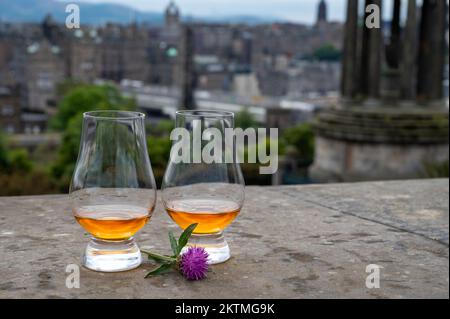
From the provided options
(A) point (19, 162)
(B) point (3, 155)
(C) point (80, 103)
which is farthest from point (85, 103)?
(A) point (19, 162)

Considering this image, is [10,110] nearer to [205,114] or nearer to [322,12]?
[205,114]

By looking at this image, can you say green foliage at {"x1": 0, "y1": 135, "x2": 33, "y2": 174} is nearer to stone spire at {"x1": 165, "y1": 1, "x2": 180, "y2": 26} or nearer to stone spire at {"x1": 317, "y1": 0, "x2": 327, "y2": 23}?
stone spire at {"x1": 165, "y1": 1, "x2": 180, "y2": 26}

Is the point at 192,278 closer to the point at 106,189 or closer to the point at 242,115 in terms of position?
the point at 106,189

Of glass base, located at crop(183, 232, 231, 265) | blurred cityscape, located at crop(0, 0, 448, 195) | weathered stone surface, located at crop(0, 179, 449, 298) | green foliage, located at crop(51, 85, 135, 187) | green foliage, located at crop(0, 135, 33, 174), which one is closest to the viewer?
weathered stone surface, located at crop(0, 179, 449, 298)

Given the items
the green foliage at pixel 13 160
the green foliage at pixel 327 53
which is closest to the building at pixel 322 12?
the green foliage at pixel 327 53

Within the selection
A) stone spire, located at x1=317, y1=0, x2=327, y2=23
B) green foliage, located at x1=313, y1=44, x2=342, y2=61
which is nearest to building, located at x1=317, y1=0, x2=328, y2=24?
stone spire, located at x1=317, y1=0, x2=327, y2=23

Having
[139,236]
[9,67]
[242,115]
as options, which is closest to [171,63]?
[9,67]

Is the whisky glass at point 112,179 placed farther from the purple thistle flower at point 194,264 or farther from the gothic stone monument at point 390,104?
the gothic stone monument at point 390,104
